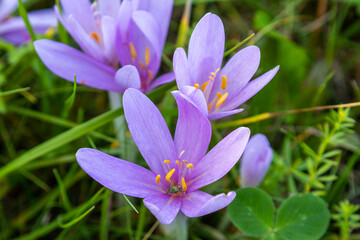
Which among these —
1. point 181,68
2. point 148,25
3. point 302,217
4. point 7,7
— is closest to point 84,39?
point 148,25

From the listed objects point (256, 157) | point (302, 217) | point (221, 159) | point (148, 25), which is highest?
point (148, 25)

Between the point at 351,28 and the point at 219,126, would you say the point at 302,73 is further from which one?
the point at 219,126

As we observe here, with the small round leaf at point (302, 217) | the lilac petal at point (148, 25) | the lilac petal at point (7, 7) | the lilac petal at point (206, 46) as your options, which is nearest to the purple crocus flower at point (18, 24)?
the lilac petal at point (7, 7)

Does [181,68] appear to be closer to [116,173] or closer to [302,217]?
[116,173]

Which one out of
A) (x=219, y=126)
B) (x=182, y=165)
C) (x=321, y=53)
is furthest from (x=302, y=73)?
(x=182, y=165)

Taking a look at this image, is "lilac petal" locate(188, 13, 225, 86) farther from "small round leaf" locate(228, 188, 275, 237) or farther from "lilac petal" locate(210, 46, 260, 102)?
"small round leaf" locate(228, 188, 275, 237)

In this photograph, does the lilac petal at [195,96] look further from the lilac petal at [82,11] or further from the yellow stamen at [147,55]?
the lilac petal at [82,11]

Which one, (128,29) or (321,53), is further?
(321,53)
